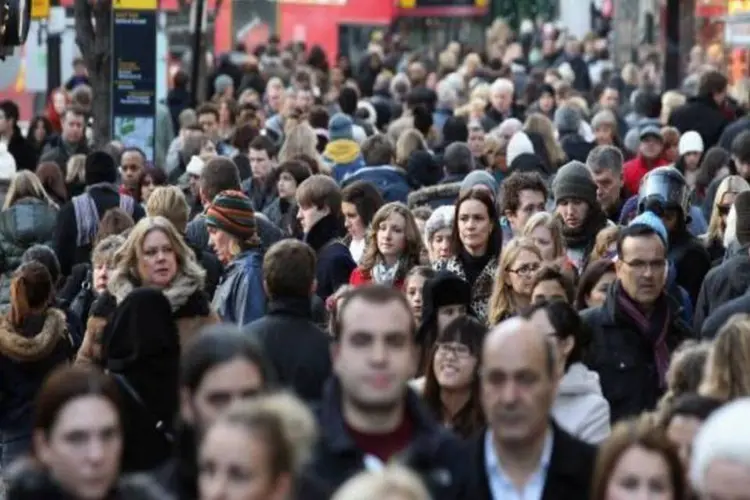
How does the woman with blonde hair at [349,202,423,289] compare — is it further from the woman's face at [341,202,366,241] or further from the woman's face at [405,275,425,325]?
the woman's face at [405,275,425,325]

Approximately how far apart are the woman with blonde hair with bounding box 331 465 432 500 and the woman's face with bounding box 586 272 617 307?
21.2 feet

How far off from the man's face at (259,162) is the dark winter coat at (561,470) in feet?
43.0

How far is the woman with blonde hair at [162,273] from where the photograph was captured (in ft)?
41.4

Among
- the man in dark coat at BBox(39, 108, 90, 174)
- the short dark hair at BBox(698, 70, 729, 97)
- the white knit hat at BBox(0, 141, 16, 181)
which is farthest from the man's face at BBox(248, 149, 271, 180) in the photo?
the short dark hair at BBox(698, 70, 729, 97)

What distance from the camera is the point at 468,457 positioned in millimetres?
8367

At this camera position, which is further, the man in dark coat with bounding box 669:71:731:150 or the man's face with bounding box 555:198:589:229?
the man in dark coat with bounding box 669:71:731:150

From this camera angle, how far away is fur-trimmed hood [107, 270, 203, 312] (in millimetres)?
12617

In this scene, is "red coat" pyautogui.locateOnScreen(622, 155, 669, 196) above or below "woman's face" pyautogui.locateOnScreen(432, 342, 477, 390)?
above

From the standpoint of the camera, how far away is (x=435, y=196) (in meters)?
19.4

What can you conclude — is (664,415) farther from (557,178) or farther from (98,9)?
(98,9)

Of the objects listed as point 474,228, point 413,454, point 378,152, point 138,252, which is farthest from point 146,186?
point 413,454

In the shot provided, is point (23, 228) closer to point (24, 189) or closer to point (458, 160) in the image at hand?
point (24, 189)

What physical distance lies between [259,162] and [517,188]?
215 inches

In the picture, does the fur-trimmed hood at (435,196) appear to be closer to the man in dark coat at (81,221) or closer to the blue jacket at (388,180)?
the blue jacket at (388,180)
